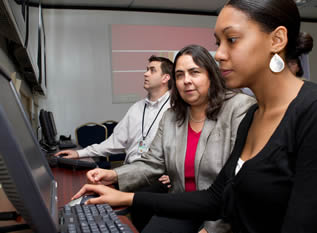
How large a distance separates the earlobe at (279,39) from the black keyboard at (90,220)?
2.13ft

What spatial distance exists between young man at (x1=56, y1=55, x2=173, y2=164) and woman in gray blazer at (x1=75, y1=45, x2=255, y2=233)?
84 centimetres

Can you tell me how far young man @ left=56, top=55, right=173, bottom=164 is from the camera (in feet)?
8.77

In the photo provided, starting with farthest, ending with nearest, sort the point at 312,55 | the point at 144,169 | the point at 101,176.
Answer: the point at 312,55 < the point at 144,169 < the point at 101,176

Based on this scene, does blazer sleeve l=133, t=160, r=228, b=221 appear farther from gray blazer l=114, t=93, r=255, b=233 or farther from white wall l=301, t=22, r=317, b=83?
white wall l=301, t=22, r=317, b=83

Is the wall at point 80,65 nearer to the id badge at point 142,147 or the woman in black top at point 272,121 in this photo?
the id badge at point 142,147

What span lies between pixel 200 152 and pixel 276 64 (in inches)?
31.1

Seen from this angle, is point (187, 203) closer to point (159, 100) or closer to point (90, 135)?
point (159, 100)

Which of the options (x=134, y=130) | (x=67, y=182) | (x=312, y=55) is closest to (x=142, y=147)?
(x=134, y=130)

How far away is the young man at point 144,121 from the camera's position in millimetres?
2674

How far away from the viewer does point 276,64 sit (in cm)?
86

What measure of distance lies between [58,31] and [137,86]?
1.79 meters

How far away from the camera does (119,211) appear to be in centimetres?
95

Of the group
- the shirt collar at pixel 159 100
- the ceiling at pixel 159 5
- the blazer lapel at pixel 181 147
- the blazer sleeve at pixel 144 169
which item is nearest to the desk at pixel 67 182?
the blazer sleeve at pixel 144 169

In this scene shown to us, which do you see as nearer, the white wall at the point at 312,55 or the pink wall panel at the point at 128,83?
the pink wall panel at the point at 128,83
